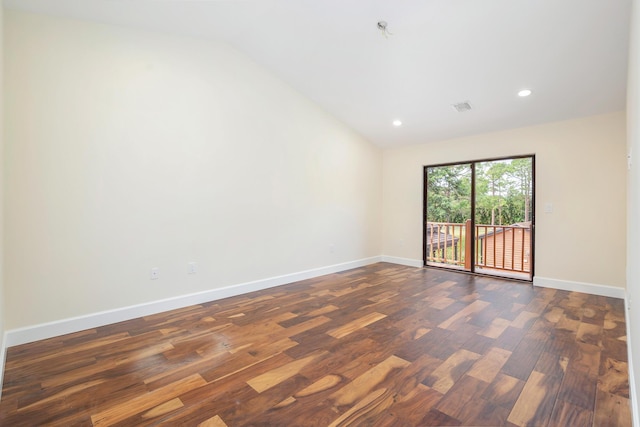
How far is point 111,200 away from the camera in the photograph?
2.84 m

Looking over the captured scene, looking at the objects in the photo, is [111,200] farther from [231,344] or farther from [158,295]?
[231,344]

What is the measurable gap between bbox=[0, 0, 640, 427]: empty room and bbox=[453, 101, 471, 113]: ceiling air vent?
0.03 m

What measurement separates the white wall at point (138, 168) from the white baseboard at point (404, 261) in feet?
7.06

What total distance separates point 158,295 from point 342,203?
3.06 metres

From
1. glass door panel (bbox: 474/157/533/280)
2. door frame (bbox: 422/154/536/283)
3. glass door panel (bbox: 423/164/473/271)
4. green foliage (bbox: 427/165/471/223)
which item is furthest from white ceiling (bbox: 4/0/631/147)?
glass door panel (bbox: 423/164/473/271)

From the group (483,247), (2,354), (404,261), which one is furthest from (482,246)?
(2,354)

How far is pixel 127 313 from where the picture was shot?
2.94m

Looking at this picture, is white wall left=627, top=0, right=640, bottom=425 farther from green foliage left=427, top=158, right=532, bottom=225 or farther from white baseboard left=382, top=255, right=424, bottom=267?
white baseboard left=382, top=255, right=424, bottom=267

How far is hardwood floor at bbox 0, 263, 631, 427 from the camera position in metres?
1.62

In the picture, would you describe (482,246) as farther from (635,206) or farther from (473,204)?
(635,206)

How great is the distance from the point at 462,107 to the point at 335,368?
12.0ft

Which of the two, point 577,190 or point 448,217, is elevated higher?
point 577,190

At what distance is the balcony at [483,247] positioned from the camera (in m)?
4.98

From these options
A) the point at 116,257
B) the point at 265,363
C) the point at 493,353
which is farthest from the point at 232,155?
the point at 493,353
